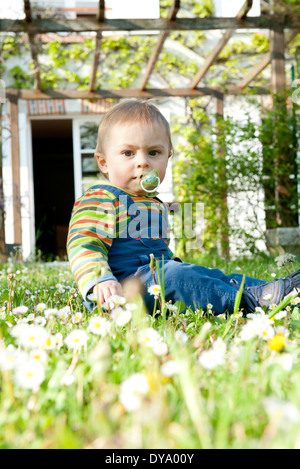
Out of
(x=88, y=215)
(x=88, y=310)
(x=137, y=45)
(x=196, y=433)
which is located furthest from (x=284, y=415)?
(x=137, y=45)

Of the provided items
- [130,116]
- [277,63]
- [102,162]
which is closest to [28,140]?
[277,63]

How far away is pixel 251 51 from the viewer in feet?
26.9

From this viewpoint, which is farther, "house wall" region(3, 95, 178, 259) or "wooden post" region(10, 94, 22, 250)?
"house wall" region(3, 95, 178, 259)

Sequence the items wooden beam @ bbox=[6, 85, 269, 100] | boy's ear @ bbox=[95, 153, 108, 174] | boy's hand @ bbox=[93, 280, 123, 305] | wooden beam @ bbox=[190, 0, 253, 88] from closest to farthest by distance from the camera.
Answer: boy's hand @ bbox=[93, 280, 123, 305]
boy's ear @ bbox=[95, 153, 108, 174]
wooden beam @ bbox=[190, 0, 253, 88]
wooden beam @ bbox=[6, 85, 269, 100]

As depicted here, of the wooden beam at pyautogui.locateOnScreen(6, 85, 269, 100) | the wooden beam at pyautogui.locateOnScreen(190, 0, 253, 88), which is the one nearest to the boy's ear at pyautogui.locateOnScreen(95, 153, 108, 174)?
the wooden beam at pyautogui.locateOnScreen(190, 0, 253, 88)

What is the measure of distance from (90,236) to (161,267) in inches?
12.4

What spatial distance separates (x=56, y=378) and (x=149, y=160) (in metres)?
1.44

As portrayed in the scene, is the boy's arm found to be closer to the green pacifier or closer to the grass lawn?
the green pacifier

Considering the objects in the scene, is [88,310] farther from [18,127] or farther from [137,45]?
[137,45]

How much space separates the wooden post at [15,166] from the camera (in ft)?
22.7

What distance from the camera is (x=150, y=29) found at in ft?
17.0

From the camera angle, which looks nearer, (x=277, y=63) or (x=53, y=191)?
(x=277, y=63)

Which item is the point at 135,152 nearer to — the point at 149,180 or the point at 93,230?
the point at 149,180

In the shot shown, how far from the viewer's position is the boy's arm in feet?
6.30
